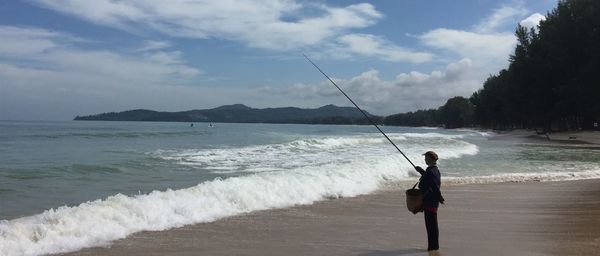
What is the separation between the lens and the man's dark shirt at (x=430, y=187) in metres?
6.93

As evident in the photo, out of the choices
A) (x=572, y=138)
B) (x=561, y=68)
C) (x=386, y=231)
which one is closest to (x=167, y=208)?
(x=386, y=231)

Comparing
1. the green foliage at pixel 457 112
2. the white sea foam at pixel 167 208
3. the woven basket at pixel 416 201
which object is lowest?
the white sea foam at pixel 167 208

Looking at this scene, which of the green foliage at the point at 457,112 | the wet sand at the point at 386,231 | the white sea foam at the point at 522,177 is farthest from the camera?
the green foliage at the point at 457,112

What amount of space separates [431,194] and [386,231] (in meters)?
1.53

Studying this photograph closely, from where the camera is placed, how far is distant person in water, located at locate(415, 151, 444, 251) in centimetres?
694

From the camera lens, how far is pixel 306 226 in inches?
342

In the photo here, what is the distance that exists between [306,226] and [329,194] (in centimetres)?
391

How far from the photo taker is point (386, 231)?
830 cm

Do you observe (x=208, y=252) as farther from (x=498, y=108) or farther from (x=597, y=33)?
(x=498, y=108)

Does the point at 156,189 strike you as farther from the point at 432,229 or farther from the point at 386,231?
the point at 432,229

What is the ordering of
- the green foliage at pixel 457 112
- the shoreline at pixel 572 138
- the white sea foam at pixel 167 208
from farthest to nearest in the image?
the green foliage at pixel 457 112 → the shoreline at pixel 572 138 → the white sea foam at pixel 167 208

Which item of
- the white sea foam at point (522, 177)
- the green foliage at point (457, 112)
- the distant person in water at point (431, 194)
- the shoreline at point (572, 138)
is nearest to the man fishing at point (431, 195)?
the distant person in water at point (431, 194)

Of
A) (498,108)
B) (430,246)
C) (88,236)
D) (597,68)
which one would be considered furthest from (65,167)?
(498,108)

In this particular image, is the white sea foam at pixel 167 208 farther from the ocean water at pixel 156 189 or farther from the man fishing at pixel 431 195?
the man fishing at pixel 431 195
